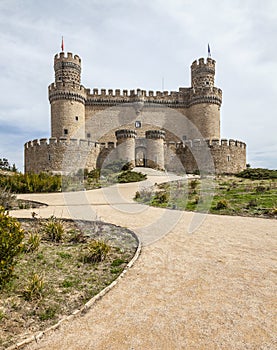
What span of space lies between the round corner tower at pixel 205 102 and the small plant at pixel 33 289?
1301 inches

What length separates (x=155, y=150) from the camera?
31578mm

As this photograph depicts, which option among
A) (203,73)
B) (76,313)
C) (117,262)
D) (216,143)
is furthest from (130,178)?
(203,73)

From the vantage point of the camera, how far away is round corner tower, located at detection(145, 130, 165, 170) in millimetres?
31406

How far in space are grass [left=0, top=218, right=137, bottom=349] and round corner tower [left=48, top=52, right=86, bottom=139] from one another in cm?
2639

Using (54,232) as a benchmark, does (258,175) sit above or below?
above

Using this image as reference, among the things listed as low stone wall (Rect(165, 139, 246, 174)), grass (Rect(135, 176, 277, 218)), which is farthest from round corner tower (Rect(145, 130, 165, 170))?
grass (Rect(135, 176, 277, 218))

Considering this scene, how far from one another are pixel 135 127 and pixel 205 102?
28.1 ft

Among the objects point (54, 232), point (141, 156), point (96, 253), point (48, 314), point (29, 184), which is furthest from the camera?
point (141, 156)

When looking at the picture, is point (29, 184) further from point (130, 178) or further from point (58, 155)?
point (58, 155)

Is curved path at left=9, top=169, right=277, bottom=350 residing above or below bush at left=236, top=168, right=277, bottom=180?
below

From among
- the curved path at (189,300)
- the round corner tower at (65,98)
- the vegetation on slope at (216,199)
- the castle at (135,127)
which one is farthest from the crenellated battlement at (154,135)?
the curved path at (189,300)

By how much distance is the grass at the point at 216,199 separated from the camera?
1215 cm

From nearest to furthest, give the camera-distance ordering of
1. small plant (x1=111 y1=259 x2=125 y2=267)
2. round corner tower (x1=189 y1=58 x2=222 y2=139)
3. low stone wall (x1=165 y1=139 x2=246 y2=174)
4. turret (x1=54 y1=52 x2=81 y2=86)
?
small plant (x1=111 y1=259 x2=125 y2=267) → low stone wall (x1=165 y1=139 x2=246 y2=174) → turret (x1=54 y1=52 x2=81 y2=86) → round corner tower (x1=189 y1=58 x2=222 y2=139)

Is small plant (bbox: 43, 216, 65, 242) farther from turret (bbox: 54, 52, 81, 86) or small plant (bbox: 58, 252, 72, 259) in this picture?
turret (bbox: 54, 52, 81, 86)
